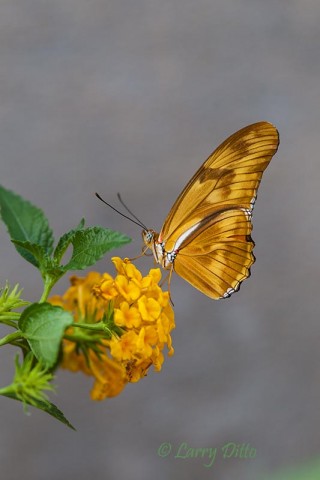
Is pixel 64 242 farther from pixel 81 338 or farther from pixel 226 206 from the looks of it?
pixel 226 206

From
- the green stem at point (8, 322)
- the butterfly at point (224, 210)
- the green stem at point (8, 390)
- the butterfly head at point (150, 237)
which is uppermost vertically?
the butterfly at point (224, 210)

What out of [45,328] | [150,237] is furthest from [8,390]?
[150,237]

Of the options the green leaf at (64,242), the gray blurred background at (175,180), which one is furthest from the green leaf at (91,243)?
the gray blurred background at (175,180)

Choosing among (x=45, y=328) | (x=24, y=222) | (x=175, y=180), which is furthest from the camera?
(x=175, y=180)

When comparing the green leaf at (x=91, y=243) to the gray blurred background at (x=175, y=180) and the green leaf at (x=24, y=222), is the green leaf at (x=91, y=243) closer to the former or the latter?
the green leaf at (x=24, y=222)

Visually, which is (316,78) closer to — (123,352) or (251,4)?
(251,4)

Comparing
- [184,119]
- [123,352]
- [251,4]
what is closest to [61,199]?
[184,119]

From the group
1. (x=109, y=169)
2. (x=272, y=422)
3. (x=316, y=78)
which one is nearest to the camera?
(x=272, y=422)
